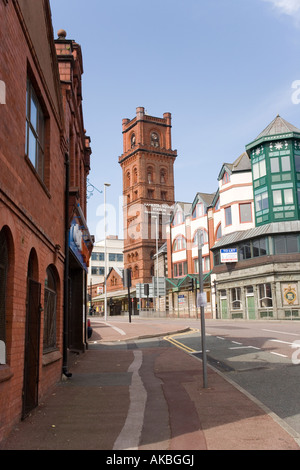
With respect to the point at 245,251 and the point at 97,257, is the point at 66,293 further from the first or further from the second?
the point at 97,257

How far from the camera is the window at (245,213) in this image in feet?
134

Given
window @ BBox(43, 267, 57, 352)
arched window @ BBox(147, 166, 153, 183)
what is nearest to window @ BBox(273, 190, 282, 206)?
window @ BBox(43, 267, 57, 352)

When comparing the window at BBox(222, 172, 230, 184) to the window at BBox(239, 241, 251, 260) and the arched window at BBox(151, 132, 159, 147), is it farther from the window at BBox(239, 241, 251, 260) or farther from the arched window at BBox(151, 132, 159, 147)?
the arched window at BBox(151, 132, 159, 147)

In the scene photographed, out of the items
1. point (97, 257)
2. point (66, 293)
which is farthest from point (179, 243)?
point (97, 257)

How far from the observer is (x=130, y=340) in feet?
66.6

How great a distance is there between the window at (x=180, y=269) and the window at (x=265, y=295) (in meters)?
17.5

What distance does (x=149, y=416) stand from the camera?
22.5 feet

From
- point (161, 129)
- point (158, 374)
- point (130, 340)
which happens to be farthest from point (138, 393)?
point (161, 129)

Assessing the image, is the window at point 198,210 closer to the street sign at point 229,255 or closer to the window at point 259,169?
the street sign at point 229,255

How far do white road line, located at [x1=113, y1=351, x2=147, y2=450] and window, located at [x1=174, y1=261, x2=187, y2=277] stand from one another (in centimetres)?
4387

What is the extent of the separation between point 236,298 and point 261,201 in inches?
355

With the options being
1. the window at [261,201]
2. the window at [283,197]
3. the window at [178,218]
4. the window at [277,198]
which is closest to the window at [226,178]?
the window at [261,201]

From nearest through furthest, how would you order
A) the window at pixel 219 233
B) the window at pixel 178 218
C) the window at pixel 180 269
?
the window at pixel 219 233 → the window at pixel 180 269 → the window at pixel 178 218

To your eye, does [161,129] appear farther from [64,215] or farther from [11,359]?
[11,359]
